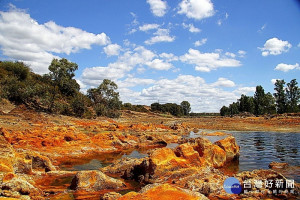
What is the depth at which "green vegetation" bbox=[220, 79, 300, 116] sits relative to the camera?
106 meters

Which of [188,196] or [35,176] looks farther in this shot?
[35,176]

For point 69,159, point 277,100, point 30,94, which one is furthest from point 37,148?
point 277,100

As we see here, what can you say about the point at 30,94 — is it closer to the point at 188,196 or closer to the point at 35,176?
the point at 35,176

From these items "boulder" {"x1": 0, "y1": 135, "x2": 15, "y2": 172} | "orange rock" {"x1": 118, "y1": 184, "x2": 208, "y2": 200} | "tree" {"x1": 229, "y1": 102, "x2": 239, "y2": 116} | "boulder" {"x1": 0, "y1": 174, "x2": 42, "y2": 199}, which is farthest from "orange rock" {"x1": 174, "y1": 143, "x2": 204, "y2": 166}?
"tree" {"x1": 229, "y1": 102, "x2": 239, "y2": 116}

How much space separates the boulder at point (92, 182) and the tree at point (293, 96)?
114m

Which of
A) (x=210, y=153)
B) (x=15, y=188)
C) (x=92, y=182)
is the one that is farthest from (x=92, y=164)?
(x=15, y=188)

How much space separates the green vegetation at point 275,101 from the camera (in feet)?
347

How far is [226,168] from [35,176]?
38.1 feet

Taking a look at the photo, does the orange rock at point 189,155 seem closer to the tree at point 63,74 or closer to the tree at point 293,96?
the tree at point 63,74

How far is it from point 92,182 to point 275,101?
119m

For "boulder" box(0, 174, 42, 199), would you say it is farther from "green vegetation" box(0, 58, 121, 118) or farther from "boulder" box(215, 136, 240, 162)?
"green vegetation" box(0, 58, 121, 118)

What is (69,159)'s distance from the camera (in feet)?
60.2

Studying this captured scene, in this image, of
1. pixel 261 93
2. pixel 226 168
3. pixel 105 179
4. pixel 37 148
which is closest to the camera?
→ pixel 105 179

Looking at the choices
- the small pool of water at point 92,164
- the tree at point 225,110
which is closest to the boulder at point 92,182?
the small pool of water at point 92,164
